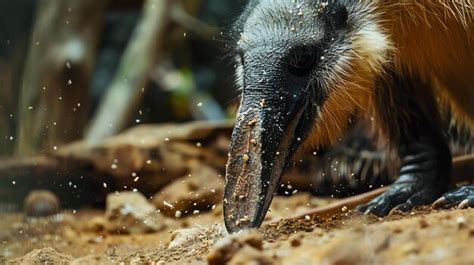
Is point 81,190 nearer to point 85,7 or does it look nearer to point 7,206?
point 7,206

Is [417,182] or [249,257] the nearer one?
[249,257]

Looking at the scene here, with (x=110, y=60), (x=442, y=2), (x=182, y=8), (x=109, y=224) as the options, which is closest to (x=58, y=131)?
(x=109, y=224)

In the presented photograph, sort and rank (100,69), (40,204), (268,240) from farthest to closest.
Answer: (100,69) < (40,204) < (268,240)

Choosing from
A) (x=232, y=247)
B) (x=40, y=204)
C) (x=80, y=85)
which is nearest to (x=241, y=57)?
(x=232, y=247)

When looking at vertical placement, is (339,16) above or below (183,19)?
below

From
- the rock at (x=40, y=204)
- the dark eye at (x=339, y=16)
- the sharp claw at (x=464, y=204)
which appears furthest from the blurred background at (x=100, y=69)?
the sharp claw at (x=464, y=204)

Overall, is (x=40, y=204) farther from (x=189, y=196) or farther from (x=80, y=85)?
(x=80, y=85)

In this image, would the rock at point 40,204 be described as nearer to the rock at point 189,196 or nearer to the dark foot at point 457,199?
the rock at point 189,196

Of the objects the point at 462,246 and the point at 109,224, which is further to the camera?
the point at 109,224
